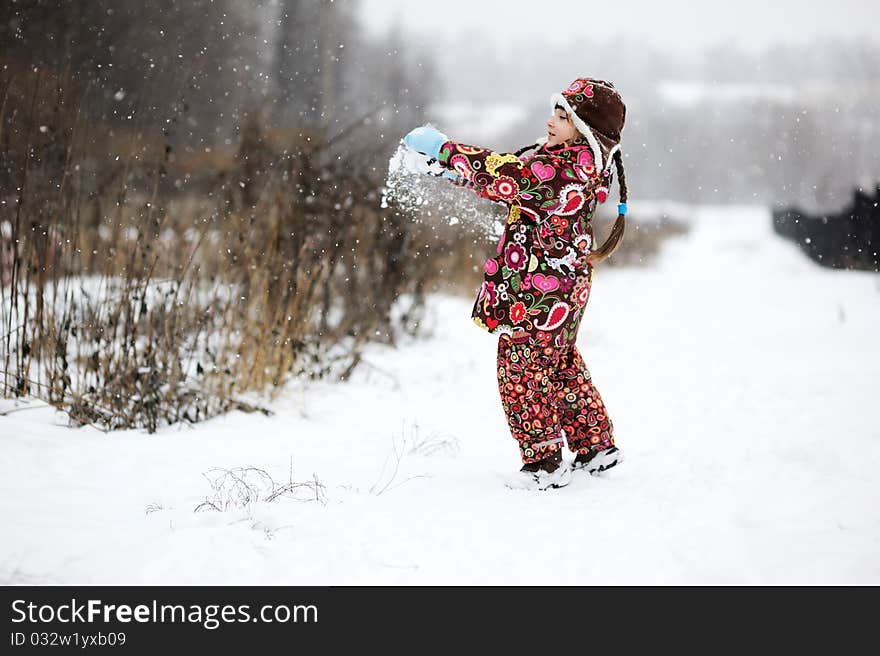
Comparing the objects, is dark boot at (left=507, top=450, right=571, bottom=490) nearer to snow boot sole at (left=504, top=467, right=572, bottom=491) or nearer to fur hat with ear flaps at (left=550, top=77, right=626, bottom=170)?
snow boot sole at (left=504, top=467, right=572, bottom=491)

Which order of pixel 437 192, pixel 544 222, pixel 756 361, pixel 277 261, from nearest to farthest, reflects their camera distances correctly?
pixel 544 222 < pixel 437 192 < pixel 277 261 < pixel 756 361

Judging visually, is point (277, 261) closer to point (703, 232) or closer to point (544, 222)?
Answer: point (544, 222)

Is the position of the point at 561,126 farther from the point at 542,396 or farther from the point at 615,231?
the point at 542,396

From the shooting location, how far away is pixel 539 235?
7.34 ft

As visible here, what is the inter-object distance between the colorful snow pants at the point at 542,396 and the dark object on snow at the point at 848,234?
5276 mm

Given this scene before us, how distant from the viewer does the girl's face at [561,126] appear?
223 cm

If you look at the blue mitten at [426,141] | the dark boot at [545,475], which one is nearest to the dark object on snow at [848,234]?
the dark boot at [545,475]

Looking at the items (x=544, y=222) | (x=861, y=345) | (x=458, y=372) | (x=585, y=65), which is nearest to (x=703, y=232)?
(x=861, y=345)

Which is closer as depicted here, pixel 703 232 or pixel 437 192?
pixel 437 192

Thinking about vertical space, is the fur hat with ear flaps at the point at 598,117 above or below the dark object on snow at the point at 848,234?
above

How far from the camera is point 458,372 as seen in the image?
4.46 metres

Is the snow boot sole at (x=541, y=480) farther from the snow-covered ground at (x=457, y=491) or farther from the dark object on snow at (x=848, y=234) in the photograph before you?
the dark object on snow at (x=848, y=234)

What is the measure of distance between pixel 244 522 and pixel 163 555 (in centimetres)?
25
